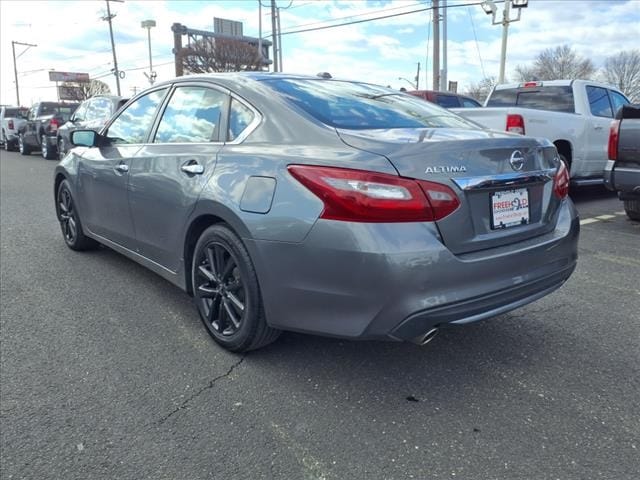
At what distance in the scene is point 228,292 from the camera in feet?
9.91

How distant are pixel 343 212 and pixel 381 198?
0.58 feet

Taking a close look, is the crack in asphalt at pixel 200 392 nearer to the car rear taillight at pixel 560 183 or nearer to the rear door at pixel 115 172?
the rear door at pixel 115 172

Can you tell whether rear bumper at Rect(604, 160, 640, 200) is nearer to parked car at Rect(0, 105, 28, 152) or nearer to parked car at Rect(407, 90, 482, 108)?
parked car at Rect(407, 90, 482, 108)

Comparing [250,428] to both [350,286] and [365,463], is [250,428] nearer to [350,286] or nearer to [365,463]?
[365,463]

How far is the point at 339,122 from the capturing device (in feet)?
9.27

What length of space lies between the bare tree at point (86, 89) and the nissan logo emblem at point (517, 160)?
70.3m

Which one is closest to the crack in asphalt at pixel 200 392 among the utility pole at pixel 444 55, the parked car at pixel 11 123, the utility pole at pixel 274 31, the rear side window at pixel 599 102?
the rear side window at pixel 599 102

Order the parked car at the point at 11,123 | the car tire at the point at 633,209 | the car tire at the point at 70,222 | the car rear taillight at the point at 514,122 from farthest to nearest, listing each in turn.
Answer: the parked car at the point at 11,123 → the car rear taillight at the point at 514,122 → the car tire at the point at 633,209 → the car tire at the point at 70,222

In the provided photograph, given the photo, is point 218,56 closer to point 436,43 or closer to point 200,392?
point 436,43

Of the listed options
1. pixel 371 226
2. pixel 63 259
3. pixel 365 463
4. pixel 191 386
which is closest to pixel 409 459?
pixel 365 463

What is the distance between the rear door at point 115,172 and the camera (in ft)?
13.0

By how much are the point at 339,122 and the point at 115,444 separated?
1.88 metres

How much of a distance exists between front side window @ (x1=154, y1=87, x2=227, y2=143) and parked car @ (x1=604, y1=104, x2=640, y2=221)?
4.65m

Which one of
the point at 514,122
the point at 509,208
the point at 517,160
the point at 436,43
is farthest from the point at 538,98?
the point at 436,43
